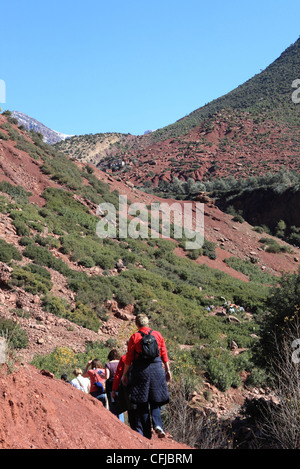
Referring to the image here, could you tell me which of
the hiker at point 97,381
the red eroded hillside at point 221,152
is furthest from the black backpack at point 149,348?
the red eroded hillside at point 221,152

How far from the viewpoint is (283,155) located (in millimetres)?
63281

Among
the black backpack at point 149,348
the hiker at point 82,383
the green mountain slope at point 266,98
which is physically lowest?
the hiker at point 82,383

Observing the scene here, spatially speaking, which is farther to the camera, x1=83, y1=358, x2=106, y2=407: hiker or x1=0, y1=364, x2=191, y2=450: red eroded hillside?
x1=83, y1=358, x2=106, y2=407: hiker

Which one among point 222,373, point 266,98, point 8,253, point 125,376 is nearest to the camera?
point 125,376

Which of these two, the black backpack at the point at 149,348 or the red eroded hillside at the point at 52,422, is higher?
the black backpack at the point at 149,348

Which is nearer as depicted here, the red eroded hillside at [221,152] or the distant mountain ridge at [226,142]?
the red eroded hillside at [221,152]

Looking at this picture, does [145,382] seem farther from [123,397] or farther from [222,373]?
[222,373]

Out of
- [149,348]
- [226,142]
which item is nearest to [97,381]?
[149,348]

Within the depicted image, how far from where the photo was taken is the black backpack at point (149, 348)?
4430mm

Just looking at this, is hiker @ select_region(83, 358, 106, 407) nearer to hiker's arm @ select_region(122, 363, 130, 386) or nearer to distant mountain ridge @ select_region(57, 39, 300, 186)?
hiker's arm @ select_region(122, 363, 130, 386)

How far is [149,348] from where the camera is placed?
14.6 ft

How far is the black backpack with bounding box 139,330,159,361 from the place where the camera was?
174 inches

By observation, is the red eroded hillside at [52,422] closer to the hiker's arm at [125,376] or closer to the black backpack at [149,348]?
the hiker's arm at [125,376]

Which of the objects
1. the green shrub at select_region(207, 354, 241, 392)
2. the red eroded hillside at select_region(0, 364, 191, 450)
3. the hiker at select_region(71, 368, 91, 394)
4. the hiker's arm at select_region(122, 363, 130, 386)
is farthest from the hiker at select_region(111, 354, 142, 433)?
the green shrub at select_region(207, 354, 241, 392)
